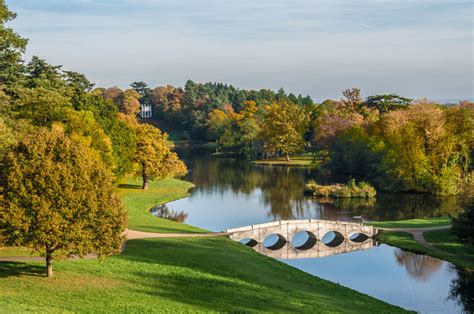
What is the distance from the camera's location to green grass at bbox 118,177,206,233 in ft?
156

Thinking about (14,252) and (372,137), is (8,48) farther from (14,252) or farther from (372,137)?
(372,137)

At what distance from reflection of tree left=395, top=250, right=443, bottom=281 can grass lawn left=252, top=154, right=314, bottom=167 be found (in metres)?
59.6

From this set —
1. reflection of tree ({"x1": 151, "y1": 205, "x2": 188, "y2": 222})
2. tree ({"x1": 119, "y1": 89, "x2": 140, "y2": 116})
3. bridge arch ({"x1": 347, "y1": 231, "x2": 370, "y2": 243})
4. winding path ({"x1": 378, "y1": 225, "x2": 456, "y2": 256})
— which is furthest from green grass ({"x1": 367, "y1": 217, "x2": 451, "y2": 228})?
tree ({"x1": 119, "y1": 89, "x2": 140, "y2": 116})

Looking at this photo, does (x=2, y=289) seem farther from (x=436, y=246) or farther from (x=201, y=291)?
(x=436, y=246)

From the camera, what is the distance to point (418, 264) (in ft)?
138

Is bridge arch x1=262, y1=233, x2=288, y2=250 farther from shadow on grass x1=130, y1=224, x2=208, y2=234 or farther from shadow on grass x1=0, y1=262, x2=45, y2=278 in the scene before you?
shadow on grass x1=0, y1=262, x2=45, y2=278

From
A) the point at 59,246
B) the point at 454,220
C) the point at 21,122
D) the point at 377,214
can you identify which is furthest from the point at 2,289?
the point at 377,214

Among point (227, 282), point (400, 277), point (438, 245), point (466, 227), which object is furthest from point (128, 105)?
point (227, 282)

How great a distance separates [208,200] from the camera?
227 feet

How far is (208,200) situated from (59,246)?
143ft

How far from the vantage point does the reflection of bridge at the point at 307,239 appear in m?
45.9

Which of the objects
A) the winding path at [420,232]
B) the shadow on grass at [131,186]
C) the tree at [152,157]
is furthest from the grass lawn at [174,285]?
the shadow on grass at [131,186]

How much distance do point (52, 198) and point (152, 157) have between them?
4445cm

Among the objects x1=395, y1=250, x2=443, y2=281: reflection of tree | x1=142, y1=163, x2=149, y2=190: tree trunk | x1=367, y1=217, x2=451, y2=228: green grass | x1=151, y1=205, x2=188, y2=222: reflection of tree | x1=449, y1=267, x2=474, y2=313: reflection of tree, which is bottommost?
x1=449, y1=267, x2=474, y2=313: reflection of tree
